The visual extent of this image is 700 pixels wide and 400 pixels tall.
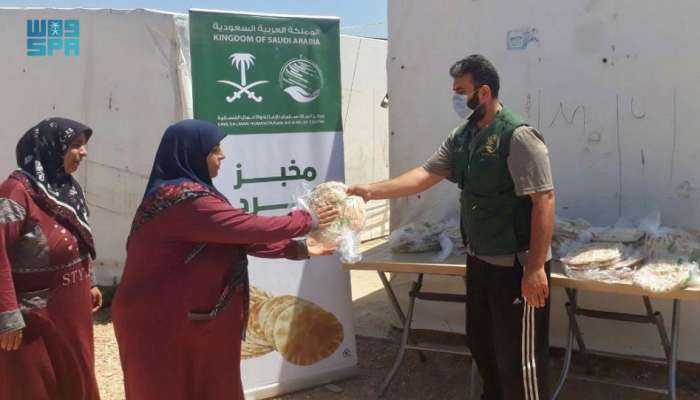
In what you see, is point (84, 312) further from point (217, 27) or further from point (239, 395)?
point (217, 27)

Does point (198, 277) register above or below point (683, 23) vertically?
below

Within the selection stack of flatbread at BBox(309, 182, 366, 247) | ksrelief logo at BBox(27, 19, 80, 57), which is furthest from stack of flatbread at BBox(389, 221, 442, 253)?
ksrelief logo at BBox(27, 19, 80, 57)

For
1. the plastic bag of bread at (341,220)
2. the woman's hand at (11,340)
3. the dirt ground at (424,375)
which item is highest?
the plastic bag of bread at (341,220)

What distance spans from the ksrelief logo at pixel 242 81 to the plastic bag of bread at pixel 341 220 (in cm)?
86

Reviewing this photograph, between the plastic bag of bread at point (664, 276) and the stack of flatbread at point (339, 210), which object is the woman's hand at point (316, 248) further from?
the plastic bag of bread at point (664, 276)

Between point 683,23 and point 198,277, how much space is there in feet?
9.62

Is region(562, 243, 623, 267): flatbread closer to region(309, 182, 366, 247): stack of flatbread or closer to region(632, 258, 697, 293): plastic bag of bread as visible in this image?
region(632, 258, 697, 293): plastic bag of bread

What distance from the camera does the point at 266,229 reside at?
7.66ft

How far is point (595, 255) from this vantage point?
3111 millimetres

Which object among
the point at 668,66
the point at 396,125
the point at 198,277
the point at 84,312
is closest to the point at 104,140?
the point at 396,125

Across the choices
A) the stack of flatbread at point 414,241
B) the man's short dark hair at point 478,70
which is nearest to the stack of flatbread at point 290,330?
the stack of flatbread at point 414,241

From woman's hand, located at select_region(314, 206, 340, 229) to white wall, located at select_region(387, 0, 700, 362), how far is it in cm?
172

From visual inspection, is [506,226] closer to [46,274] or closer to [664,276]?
[664,276]

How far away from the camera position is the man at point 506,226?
2715mm
